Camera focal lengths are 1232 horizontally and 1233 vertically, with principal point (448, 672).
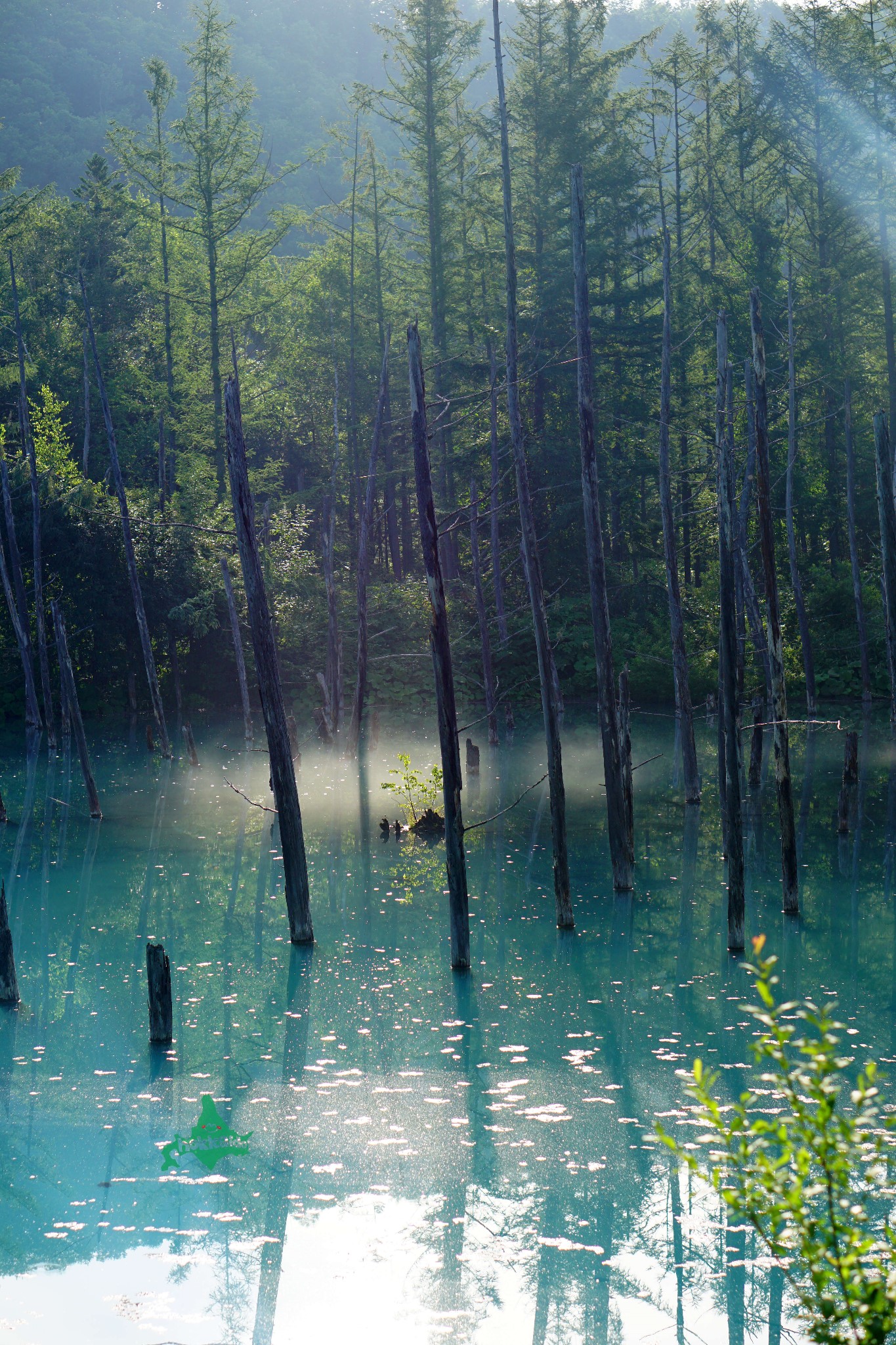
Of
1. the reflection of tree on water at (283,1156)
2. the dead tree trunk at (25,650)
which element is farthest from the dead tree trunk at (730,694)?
the dead tree trunk at (25,650)

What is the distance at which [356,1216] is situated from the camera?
6.66 m

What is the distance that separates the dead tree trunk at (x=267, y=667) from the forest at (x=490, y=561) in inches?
1.9

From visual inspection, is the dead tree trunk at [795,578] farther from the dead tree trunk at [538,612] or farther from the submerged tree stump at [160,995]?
the submerged tree stump at [160,995]

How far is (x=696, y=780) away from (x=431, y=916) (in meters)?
5.69

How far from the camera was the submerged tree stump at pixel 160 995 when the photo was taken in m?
8.96

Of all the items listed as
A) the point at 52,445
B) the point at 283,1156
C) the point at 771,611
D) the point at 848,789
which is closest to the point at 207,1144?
the point at 283,1156

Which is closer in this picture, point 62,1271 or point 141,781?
point 62,1271

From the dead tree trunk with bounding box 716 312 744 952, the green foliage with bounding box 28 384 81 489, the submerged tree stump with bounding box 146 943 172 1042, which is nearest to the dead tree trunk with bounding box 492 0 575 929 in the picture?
the dead tree trunk with bounding box 716 312 744 952

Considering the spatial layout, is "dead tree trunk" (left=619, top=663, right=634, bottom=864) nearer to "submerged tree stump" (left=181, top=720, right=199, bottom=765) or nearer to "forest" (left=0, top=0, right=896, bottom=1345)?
"forest" (left=0, top=0, right=896, bottom=1345)

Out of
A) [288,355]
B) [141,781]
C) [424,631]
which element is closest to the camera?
[141,781]

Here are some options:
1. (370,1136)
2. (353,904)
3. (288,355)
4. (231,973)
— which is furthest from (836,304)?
(370,1136)

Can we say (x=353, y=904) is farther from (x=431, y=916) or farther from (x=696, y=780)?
(x=696, y=780)

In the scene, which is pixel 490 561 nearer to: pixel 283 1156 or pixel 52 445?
pixel 52 445

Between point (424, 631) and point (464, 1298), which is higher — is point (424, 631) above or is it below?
above
